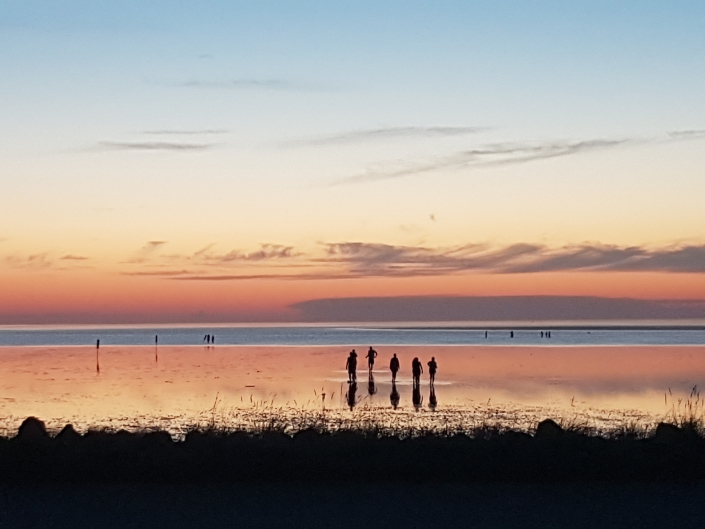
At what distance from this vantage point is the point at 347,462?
1262cm

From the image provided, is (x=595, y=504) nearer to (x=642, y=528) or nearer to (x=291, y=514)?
(x=642, y=528)

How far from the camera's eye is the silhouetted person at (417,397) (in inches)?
1017

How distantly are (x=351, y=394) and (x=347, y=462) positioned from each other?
1665cm

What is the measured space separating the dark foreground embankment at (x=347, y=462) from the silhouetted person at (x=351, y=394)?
12.0 m

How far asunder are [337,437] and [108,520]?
384cm

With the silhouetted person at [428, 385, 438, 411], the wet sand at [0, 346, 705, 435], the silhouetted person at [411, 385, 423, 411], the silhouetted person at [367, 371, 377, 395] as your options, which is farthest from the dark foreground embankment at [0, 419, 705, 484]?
the silhouetted person at [367, 371, 377, 395]

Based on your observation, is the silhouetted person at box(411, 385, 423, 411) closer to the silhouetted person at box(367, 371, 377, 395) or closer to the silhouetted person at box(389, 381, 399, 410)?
the silhouetted person at box(389, 381, 399, 410)

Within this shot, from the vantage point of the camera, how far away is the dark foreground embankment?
12484 millimetres

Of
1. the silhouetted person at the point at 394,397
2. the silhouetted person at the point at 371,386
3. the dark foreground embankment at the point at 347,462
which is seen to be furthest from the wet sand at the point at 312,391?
the dark foreground embankment at the point at 347,462

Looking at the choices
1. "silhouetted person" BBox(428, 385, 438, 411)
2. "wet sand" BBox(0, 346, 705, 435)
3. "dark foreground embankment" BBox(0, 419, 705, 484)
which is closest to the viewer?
"dark foreground embankment" BBox(0, 419, 705, 484)

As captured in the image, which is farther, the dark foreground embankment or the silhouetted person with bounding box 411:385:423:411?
the silhouetted person with bounding box 411:385:423:411

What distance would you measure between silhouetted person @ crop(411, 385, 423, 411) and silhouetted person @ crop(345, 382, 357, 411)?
175 cm

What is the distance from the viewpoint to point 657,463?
12688 mm

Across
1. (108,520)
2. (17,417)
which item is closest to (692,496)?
Result: (108,520)
